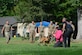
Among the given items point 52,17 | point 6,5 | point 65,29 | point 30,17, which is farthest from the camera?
point 6,5

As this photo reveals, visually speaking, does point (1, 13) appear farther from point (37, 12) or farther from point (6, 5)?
point (37, 12)

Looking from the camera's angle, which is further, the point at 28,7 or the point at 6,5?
the point at 6,5

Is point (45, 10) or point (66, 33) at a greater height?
point (66, 33)

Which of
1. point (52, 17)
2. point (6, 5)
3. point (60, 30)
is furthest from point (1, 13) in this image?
point (60, 30)

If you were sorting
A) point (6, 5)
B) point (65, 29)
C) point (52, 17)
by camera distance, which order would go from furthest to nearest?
point (6, 5) < point (52, 17) < point (65, 29)

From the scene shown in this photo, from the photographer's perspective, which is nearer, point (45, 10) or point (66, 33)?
point (66, 33)

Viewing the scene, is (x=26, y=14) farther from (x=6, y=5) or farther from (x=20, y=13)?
(x=6, y=5)

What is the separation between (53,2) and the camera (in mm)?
63250

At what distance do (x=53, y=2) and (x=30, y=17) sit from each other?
519 centimetres

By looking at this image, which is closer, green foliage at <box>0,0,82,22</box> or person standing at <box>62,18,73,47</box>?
person standing at <box>62,18,73,47</box>

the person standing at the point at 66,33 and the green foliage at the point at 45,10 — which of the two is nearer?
the person standing at the point at 66,33

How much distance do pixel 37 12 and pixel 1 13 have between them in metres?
41.7

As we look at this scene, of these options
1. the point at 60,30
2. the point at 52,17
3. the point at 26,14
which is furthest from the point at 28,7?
the point at 60,30

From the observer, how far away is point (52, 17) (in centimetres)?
6506
